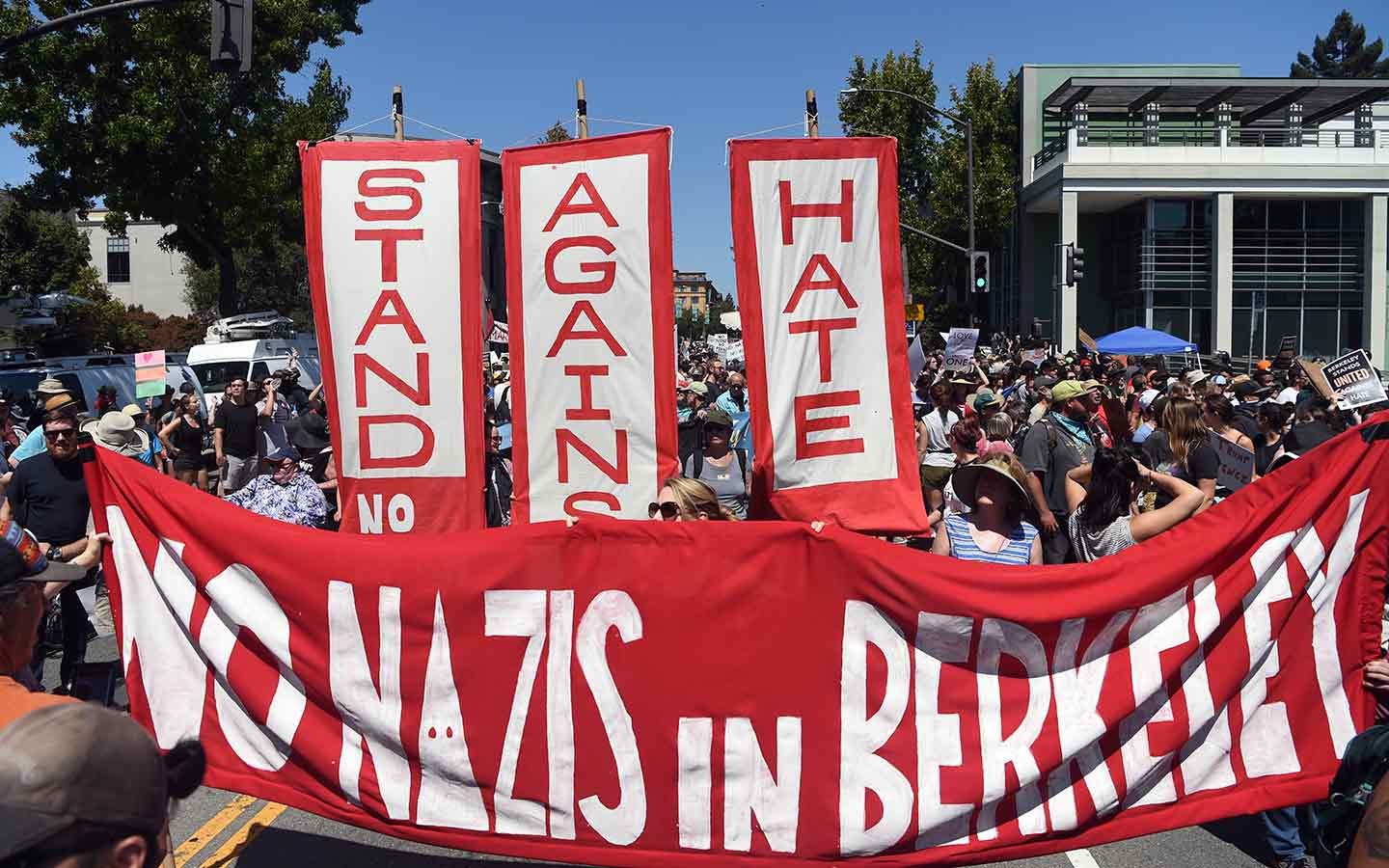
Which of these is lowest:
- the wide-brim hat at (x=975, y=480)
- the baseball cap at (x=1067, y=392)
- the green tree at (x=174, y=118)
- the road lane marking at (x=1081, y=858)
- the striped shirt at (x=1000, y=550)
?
the road lane marking at (x=1081, y=858)

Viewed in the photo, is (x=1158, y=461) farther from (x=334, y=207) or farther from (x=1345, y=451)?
(x=334, y=207)

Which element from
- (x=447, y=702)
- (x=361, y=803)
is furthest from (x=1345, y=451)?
(x=361, y=803)

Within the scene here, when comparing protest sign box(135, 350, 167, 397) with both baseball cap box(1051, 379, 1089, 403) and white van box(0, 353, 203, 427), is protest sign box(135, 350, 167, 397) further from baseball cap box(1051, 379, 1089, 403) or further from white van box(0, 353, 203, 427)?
baseball cap box(1051, 379, 1089, 403)

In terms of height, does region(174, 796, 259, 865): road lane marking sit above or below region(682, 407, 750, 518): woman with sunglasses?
below

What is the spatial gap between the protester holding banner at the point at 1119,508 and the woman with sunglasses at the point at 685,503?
172cm

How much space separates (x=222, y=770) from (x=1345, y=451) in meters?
4.11

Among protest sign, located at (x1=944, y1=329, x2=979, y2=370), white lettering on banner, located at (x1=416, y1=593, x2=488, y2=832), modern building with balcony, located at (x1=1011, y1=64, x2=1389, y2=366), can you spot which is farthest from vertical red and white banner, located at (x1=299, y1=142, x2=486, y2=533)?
modern building with balcony, located at (x1=1011, y1=64, x2=1389, y2=366)

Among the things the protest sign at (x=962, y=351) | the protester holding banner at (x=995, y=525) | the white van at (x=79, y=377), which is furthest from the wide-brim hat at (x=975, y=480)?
the white van at (x=79, y=377)

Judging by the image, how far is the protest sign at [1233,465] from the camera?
24.1 ft

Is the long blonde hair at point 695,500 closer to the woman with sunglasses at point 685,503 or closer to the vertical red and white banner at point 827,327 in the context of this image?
the woman with sunglasses at point 685,503

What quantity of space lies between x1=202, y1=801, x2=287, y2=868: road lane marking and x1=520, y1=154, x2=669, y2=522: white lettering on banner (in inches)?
72.8

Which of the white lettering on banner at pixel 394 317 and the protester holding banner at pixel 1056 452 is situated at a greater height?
the white lettering on banner at pixel 394 317

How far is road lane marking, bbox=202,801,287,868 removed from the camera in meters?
4.58

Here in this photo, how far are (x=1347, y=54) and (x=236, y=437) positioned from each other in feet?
344
